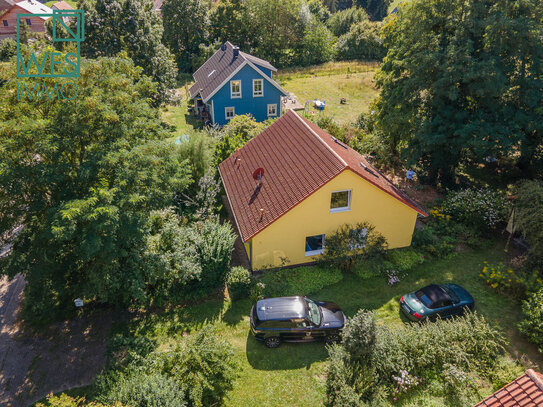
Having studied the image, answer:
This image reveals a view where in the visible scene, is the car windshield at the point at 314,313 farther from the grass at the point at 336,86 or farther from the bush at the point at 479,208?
the grass at the point at 336,86

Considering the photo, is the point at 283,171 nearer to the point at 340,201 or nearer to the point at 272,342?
the point at 340,201

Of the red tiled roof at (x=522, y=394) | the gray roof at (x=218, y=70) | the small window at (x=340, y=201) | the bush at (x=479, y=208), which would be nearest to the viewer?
the red tiled roof at (x=522, y=394)

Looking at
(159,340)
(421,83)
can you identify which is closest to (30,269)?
(159,340)

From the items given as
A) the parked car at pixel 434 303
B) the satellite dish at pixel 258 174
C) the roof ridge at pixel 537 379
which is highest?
the satellite dish at pixel 258 174

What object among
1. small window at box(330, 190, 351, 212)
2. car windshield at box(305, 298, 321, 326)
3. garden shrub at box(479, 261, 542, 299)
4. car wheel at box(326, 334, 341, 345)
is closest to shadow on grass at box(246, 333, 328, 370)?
car wheel at box(326, 334, 341, 345)

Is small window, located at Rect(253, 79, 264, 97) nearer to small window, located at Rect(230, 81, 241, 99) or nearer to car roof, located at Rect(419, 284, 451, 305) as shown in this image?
small window, located at Rect(230, 81, 241, 99)

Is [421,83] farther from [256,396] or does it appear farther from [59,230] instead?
[59,230]

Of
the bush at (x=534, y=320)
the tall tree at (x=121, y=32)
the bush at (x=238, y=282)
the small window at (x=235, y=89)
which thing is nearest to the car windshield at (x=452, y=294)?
the bush at (x=534, y=320)
